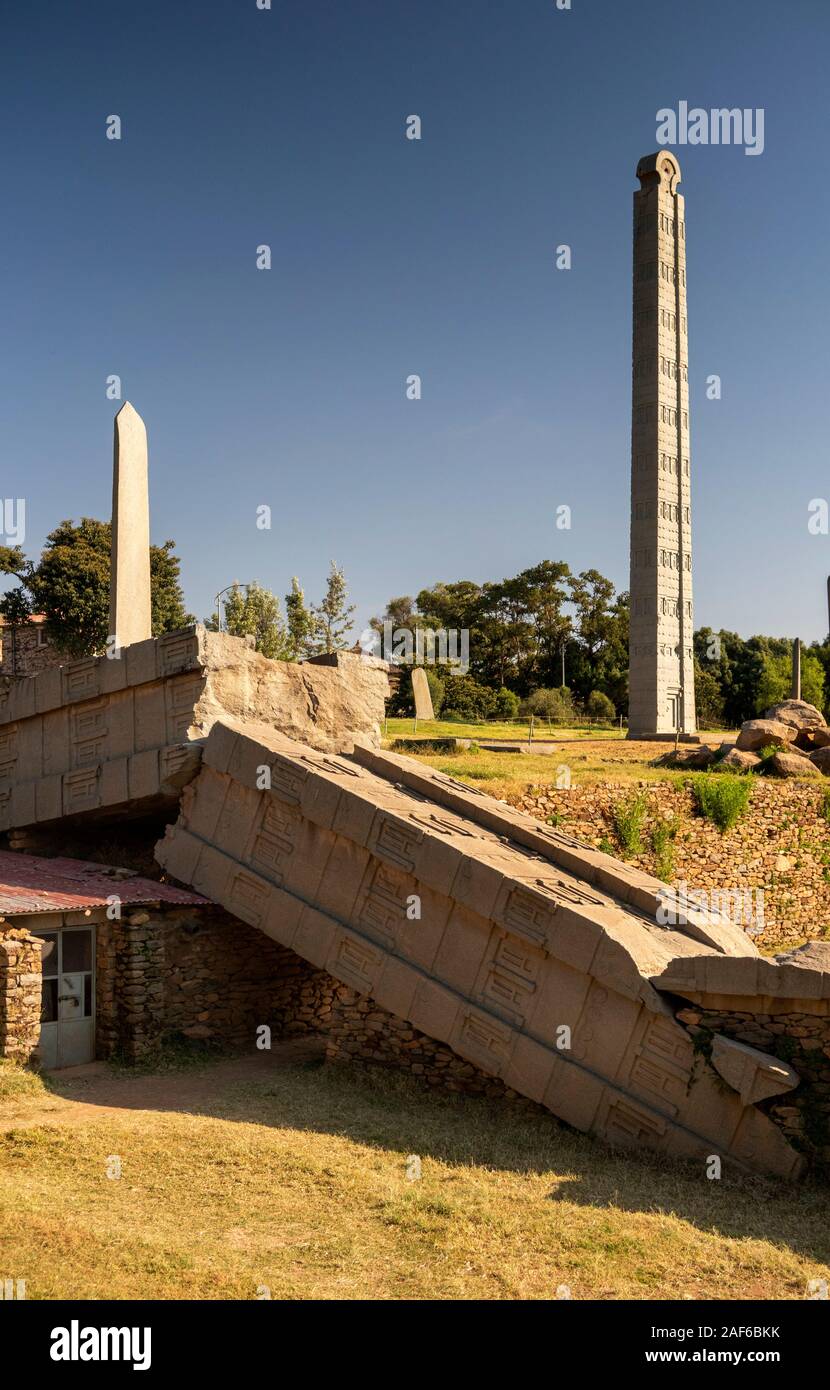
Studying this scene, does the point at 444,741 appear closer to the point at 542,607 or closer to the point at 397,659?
the point at 397,659

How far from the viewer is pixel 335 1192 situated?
8.64 metres

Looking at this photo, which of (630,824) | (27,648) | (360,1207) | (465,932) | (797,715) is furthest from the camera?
(27,648)

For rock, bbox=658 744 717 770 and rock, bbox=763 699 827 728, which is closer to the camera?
rock, bbox=658 744 717 770

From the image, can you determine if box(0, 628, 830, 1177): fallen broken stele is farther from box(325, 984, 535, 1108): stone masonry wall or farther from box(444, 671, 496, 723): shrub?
box(444, 671, 496, 723): shrub

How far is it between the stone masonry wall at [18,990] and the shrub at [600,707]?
37.6 metres

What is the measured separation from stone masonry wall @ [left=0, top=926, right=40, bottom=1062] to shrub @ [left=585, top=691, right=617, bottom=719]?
1481 inches

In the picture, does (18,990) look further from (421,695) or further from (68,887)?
(421,695)

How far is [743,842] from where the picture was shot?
20891 millimetres

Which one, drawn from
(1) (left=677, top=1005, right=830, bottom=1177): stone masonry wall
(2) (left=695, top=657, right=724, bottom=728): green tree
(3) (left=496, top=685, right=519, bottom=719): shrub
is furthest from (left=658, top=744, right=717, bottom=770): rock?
(2) (left=695, top=657, right=724, bottom=728): green tree

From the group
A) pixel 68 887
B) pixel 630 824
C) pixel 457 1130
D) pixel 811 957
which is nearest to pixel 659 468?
pixel 630 824

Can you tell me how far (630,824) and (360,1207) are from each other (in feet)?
40.6

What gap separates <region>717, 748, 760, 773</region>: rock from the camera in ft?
78.4
